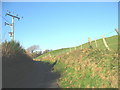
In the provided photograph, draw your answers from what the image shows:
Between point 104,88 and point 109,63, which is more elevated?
point 109,63

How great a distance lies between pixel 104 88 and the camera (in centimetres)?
755

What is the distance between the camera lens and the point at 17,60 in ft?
36.5

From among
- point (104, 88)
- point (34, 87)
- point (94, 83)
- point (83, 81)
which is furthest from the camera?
point (34, 87)

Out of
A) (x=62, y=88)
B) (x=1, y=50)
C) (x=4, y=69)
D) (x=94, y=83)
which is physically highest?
(x=1, y=50)

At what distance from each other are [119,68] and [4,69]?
733cm

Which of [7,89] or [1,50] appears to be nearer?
[7,89]

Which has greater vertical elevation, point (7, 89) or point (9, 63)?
point (9, 63)

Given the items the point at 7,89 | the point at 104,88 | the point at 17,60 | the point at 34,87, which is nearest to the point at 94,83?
the point at 104,88

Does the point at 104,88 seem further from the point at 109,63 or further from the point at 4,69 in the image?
the point at 4,69

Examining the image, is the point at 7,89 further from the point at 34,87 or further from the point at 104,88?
the point at 104,88

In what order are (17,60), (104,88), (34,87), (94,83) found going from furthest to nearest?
(17,60) < (34,87) < (94,83) < (104,88)

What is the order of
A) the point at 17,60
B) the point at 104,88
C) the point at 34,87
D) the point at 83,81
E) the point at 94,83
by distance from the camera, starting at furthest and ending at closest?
the point at 17,60 < the point at 34,87 < the point at 83,81 < the point at 94,83 < the point at 104,88

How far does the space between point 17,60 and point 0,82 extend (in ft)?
8.74

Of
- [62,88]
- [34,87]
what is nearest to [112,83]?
[62,88]
